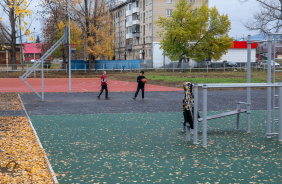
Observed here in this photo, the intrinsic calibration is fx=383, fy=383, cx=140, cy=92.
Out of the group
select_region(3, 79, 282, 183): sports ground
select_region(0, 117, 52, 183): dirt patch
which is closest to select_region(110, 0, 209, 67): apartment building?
select_region(3, 79, 282, 183): sports ground

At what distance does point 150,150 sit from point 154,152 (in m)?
0.20

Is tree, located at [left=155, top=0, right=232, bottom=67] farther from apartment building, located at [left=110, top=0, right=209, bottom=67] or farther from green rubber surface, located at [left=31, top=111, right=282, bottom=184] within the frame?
green rubber surface, located at [left=31, top=111, right=282, bottom=184]

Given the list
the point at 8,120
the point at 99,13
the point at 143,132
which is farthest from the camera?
the point at 99,13

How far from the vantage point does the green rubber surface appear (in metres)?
6.29

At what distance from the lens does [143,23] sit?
Answer: 74.7m

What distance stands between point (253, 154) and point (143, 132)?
340 centimetres

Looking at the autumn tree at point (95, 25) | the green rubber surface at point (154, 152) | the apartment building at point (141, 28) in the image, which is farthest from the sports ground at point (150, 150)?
the apartment building at point (141, 28)

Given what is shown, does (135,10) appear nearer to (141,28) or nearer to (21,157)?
(141,28)

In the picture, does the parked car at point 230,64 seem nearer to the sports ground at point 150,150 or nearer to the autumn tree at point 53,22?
the autumn tree at point 53,22

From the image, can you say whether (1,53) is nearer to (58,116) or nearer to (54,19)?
(54,19)

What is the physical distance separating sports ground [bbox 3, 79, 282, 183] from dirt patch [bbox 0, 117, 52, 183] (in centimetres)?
26

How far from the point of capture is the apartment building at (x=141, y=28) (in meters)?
67.7

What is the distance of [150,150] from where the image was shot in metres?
8.19

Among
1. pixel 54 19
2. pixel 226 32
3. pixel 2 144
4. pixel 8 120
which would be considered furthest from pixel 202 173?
pixel 226 32
